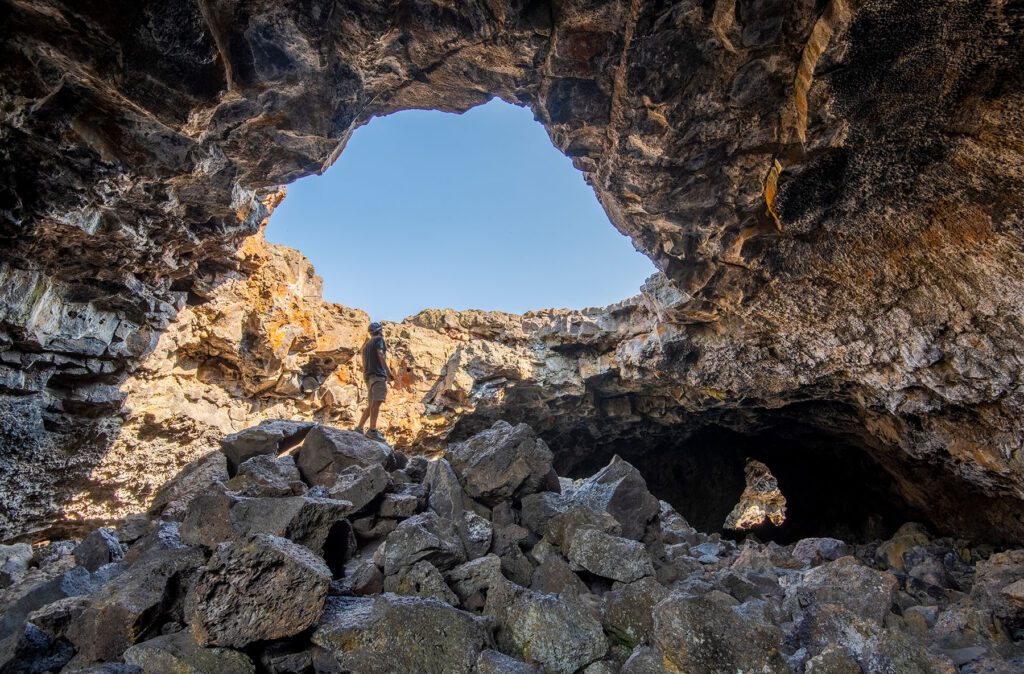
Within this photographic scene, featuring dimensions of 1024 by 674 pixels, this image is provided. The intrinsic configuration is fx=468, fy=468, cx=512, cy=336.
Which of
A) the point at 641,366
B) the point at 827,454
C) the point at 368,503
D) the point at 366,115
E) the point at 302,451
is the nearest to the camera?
the point at 368,503

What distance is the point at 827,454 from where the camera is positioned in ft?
41.7

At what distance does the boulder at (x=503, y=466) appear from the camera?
3.89m

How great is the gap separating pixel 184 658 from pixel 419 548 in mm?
1284

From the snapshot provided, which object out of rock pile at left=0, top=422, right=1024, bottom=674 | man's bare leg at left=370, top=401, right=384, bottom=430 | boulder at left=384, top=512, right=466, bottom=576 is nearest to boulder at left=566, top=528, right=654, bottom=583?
rock pile at left=0, top=422, right=1024, bottom=674

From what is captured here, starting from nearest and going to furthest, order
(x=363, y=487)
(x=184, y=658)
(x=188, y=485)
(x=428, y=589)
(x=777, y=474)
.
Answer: (x=184, y=658)
(x=428, y=589)
(x=363, y=487)
(x=188, y=485)
(x=777, y=474)

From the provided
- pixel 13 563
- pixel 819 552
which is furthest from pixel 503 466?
pixel 819 552

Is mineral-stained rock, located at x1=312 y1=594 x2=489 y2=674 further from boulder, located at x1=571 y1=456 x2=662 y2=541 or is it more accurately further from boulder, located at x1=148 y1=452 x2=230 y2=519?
boulder, located at x1=148 y1=452 x2=230 y2=519

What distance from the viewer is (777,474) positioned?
14.0 metres

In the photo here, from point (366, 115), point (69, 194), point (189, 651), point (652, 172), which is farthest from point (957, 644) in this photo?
point (69, 194)

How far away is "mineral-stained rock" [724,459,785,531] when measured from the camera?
593 inches

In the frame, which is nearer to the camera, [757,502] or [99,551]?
[99,551]

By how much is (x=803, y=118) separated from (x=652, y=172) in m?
1.67

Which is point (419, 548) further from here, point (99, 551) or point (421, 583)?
point (99, 551)

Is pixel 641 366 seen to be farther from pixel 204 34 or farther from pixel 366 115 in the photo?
pixel 204 34
